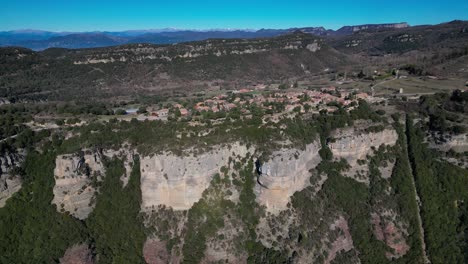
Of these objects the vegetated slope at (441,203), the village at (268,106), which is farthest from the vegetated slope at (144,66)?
the vegetated slope at (441,203)

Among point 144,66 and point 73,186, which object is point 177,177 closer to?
point 73,186

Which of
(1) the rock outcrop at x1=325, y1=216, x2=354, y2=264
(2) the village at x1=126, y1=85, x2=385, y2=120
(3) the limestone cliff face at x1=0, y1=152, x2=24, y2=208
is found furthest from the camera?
(2) the village at x1=126, y1=85, x2=385, y2=120

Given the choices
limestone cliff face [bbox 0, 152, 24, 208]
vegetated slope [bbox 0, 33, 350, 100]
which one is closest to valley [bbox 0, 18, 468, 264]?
limestone cliff face [bbox 0, 152, 24, 208]

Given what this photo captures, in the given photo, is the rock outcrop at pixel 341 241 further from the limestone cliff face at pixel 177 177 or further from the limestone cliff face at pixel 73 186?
the limestone cliff face at pixel 73 186

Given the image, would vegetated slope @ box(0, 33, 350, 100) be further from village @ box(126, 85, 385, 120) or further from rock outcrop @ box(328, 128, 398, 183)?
rock outcrop @ box(328, 128, 398, 183)

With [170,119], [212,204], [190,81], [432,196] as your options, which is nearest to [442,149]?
[432,196]
